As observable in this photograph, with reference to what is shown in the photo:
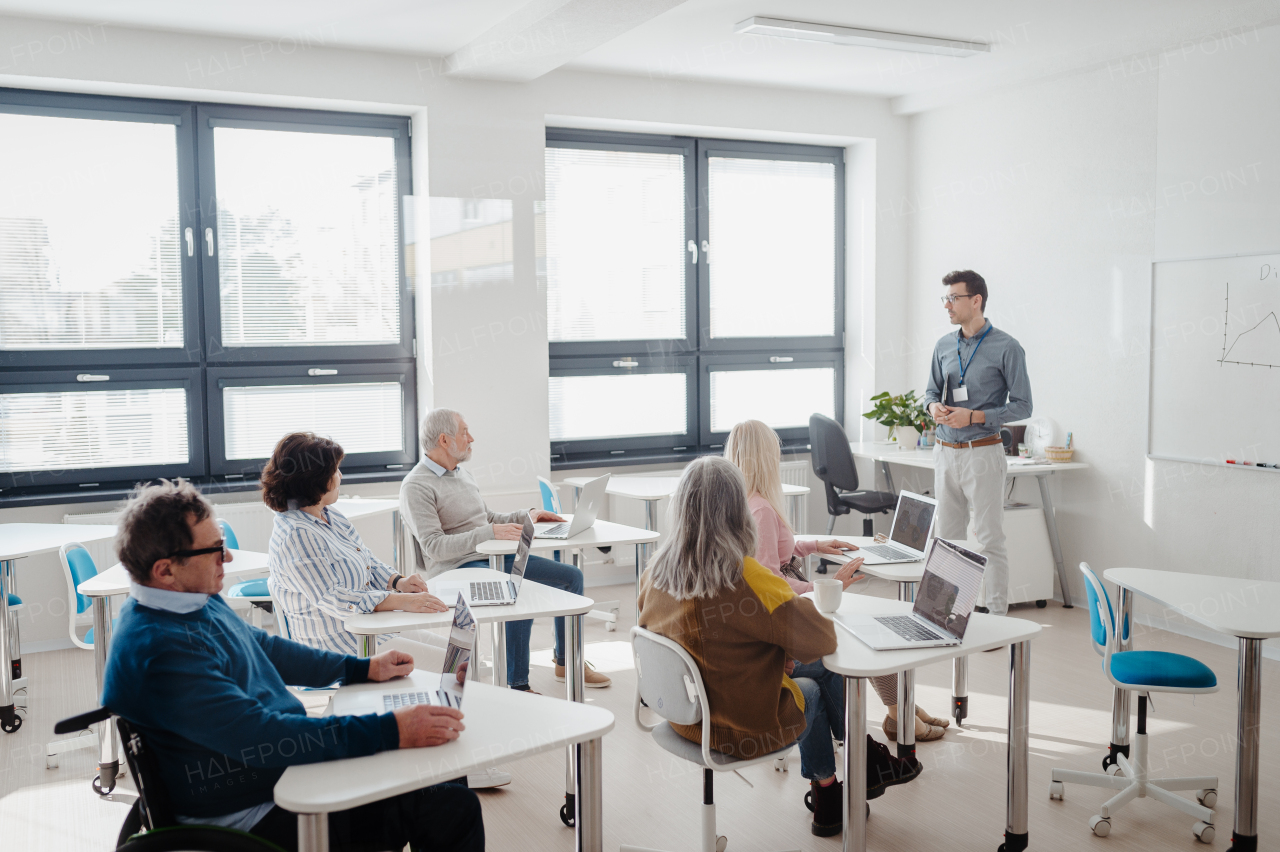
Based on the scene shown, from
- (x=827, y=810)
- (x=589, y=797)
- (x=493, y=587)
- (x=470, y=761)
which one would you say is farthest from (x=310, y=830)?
(x=827, y=810)

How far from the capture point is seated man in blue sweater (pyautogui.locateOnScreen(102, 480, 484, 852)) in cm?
184

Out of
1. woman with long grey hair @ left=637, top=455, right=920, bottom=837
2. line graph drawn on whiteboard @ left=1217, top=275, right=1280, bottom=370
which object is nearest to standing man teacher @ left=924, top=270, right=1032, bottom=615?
line graph drawn on whiteboard @ left=1217, top=275, right=1280, bottom=370

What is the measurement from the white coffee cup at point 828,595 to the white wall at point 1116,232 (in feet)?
9.72

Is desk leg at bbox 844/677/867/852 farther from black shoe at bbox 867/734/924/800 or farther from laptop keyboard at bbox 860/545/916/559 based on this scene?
laptop keyboard at bbox 860/545/916/559

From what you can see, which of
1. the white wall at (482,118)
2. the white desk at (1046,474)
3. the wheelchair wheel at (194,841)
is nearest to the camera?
the wheelchair wheel at (194,841)

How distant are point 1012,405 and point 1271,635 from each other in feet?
7.34

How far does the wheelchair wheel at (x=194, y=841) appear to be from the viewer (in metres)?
1.78

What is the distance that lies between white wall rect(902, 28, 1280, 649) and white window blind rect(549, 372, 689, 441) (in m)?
1.89

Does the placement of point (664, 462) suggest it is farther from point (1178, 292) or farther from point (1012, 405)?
point (1178, 292)

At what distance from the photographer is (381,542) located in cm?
570

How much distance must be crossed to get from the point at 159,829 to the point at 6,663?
8.78 ft

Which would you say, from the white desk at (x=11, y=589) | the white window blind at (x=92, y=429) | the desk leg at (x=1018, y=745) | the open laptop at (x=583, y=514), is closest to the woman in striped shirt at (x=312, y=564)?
the open laptop at (x=583, y=514)

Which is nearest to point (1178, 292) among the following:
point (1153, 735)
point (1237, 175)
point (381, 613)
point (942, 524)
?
point (1237, 175)

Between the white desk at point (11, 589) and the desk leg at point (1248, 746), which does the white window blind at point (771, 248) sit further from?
the desk leg at point (1248, 746)
